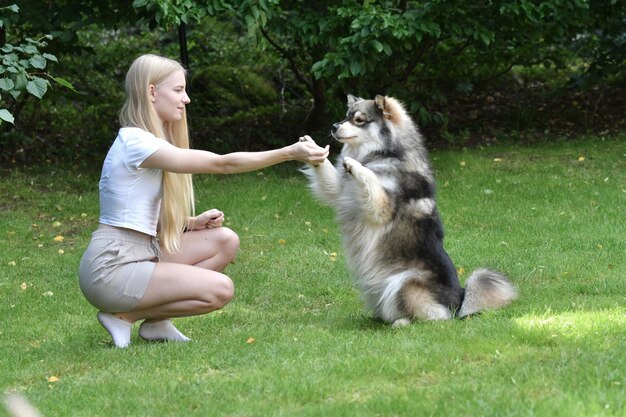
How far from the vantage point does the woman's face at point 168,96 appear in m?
5.24

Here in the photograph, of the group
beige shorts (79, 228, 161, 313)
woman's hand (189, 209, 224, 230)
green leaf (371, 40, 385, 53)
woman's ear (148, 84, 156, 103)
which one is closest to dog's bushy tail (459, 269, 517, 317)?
woman's hand (189, 209, 224, 230)

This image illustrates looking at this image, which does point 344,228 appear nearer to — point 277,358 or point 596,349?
point 277,358

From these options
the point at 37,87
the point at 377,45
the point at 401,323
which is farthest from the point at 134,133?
the point at 377,45

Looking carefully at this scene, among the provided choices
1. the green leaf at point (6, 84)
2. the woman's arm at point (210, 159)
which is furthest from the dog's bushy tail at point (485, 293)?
the green leaf at point (6, 84)

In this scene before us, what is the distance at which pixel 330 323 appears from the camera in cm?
576

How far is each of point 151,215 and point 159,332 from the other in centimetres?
71

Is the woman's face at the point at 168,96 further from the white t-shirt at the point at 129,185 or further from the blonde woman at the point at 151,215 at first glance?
the white t-shirt at the point at 129,185

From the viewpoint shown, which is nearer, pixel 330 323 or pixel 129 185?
pixel 129 185

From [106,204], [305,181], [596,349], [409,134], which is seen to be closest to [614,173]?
[305,181]

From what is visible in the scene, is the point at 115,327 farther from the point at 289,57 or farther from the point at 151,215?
the point at 289,57

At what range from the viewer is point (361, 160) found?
5.78 meters

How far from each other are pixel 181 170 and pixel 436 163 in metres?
6.37

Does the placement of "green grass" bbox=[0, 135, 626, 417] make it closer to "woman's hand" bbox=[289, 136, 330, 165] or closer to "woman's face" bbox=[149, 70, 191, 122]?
"woman's hand" bbox=[289, 136, 330, 165]

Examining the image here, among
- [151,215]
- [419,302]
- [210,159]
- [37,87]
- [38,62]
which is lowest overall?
[419,302]
